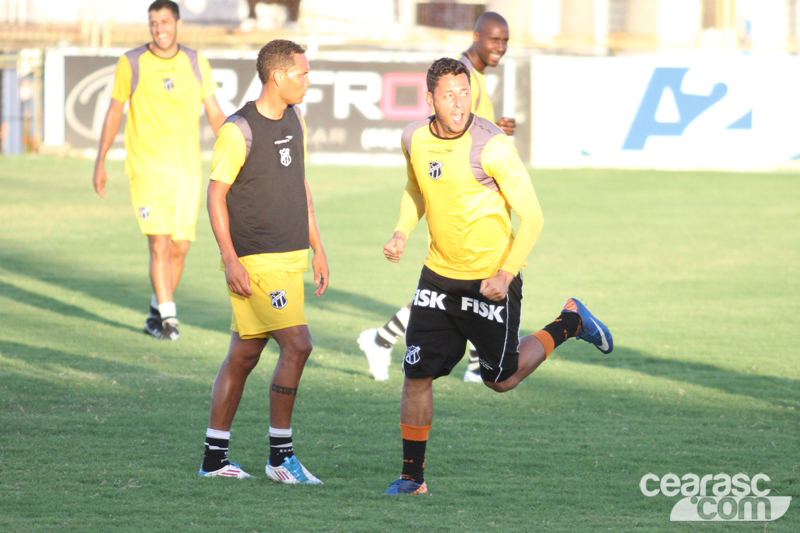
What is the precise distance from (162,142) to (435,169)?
391cm

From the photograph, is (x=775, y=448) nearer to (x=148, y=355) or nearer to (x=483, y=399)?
(x=483, y=399)

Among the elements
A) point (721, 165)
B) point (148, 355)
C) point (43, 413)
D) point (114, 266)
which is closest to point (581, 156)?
point (721, 165)

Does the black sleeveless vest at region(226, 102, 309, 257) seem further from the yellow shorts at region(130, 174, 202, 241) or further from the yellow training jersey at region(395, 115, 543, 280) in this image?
the yellow shorts at region(130, 174, 202, 241)

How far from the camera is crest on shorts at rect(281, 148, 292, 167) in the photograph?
492 cm

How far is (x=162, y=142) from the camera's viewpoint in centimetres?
813

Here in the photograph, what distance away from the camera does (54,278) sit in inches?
422

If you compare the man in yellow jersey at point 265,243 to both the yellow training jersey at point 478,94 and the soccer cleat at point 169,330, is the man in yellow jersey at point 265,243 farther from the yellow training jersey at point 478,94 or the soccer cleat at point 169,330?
the soccer cleat at point 169,330

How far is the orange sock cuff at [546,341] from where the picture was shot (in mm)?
5352

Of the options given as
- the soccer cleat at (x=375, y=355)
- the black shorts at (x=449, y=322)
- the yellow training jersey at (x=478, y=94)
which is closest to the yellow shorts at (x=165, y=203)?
the soccer cleat at (x=375, y=355)

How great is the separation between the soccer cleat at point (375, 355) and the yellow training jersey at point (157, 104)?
2.21 m

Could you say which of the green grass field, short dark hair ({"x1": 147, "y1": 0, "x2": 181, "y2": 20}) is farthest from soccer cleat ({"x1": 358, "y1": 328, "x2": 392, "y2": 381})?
short dark hair ({"x1": 147, "y1": 0, "x2": 181, "y2": 20})

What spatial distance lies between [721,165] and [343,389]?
1860cm

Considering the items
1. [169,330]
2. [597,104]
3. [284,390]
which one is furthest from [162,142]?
[597,104]

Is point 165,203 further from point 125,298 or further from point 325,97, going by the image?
point 325,97
